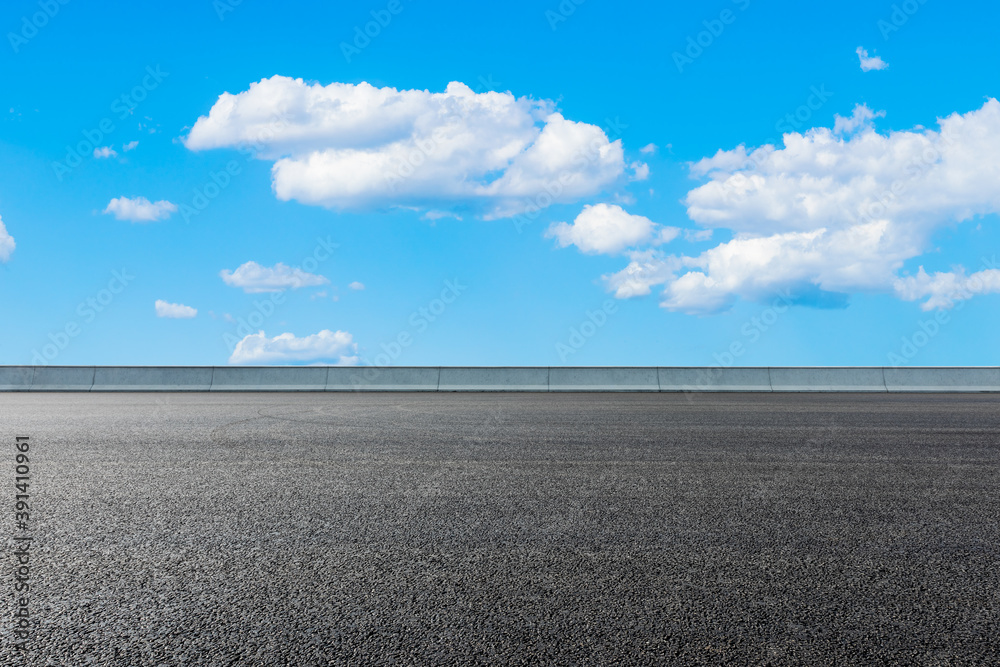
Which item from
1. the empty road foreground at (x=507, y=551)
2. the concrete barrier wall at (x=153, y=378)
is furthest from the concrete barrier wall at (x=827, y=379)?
the concrete barrier wall at (x=153, y=378)

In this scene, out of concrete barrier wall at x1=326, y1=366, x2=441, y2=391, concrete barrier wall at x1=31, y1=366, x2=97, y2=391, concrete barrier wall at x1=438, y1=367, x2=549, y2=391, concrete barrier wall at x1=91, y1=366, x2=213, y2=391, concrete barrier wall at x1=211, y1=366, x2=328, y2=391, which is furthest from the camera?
concrete barrier wall at x1=31, y1=366, x2=97, y2=391

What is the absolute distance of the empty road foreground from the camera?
3.33 metres

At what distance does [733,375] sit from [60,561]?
833 inches

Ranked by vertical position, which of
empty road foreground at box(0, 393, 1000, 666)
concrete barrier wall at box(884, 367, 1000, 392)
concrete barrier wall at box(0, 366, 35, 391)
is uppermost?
concrete barrier wall at box(0, 366, 35, 391)

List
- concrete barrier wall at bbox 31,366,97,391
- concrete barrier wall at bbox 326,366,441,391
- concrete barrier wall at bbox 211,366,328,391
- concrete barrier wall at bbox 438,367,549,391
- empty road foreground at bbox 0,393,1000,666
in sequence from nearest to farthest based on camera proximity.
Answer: empty road foreground at bbox 0,393,1000,666, concrete barrier wall at bbox 438,367,549,391, concrete barrier wall at bbox 326,366,441,391, concrete barrier wall at bbox 211,366,328,391, concrete barrier wall at bbox 31,366,97,391

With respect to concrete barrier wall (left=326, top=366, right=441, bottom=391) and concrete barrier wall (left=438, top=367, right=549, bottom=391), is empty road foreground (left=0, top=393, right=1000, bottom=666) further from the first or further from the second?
concrete barrier wall (left=326, top=366, right=441, bottom=391)

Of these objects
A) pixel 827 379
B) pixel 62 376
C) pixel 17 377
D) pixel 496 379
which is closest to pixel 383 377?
pixel 496 379

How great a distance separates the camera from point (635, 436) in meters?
11.0

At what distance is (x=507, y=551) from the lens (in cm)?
472

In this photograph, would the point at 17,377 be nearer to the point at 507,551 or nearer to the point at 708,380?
the point at 708,380

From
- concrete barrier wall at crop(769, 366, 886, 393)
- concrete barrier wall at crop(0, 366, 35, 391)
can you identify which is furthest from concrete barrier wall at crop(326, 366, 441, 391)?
concrete barrier wall at crop(769, 366, 886, 393)

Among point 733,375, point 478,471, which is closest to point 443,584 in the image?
point 478,471

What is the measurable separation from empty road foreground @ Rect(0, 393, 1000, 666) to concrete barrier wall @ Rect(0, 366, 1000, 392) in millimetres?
12989

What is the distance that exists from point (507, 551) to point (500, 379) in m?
18.8
